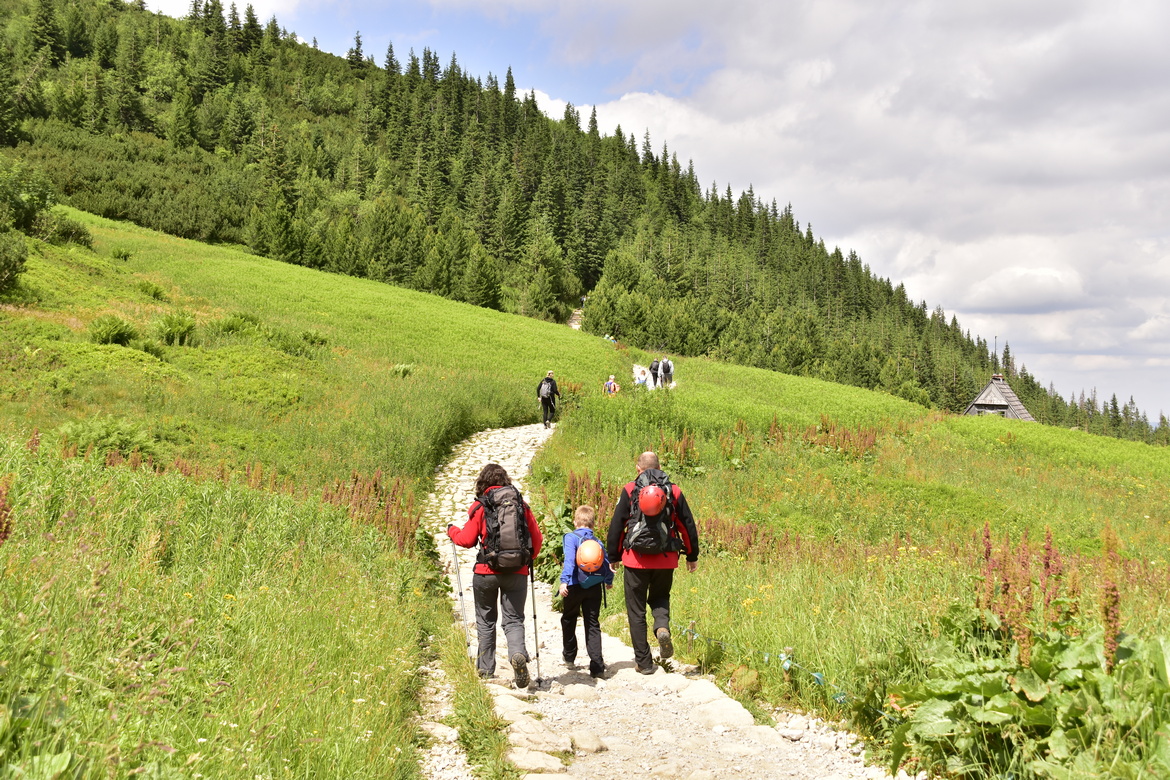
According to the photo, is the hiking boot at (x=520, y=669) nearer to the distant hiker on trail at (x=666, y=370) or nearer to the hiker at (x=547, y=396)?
the hiker at (x=547, y=396)

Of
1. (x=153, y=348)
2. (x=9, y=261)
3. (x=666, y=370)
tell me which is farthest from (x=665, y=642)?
(x=666, y=370)

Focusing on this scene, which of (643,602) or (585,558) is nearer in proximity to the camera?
(585,558)

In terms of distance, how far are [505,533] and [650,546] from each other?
1460 mm

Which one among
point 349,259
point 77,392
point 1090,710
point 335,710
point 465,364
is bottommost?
point 335,710

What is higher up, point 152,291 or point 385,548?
point 152,291

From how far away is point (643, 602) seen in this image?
6.66m

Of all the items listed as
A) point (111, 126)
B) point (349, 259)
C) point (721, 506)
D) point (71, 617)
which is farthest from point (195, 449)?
point (111, 126)

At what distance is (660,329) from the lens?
65938 millimetres

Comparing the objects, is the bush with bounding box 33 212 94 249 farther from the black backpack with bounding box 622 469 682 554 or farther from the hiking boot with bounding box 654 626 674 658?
the hiking boot with bounding box 654 626 674 658

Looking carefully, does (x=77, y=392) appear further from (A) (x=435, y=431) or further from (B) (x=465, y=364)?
(B) (x=465, y=364)

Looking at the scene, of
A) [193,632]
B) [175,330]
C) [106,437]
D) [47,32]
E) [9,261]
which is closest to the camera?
[193,632]

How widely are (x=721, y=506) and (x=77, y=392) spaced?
13.6 meters

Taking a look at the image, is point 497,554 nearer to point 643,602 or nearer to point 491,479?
point 491,479

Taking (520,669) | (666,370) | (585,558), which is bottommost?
(520,669)
